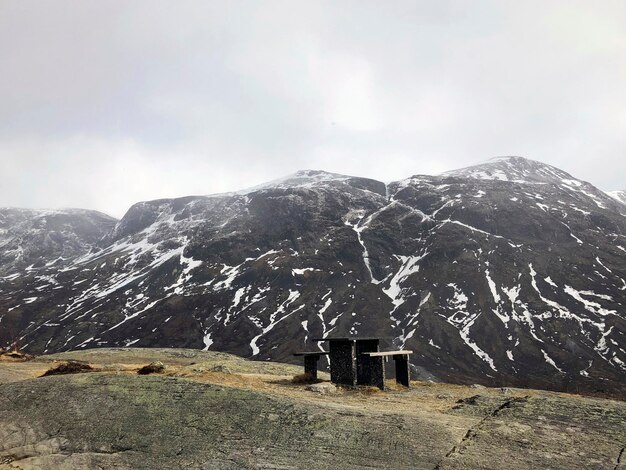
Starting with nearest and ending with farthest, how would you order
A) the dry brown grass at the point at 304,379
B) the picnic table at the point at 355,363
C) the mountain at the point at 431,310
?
the picnic table at the point at 355,363 → the dry brown grass at the point at 304,379 → the mountain at the point at 431,310

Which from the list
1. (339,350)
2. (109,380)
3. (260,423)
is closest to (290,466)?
(260,423)

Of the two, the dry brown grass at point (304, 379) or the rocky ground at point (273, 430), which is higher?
the rocky ground at point (273, 430)

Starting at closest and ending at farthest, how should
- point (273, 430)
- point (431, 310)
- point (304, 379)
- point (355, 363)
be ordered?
point (273, 430)
point (355, 363)
point (304, 379)
point (431, 310)

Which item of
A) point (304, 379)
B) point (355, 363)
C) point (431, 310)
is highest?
point (355, 363)

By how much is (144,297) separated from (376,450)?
19429cm

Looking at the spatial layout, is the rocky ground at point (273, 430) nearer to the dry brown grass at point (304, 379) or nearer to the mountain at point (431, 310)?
the dry brown grass at point (304, 379)

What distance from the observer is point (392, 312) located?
161000mm

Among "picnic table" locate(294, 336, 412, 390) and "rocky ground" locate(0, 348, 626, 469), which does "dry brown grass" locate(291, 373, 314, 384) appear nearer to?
"picnic table" locate(294, 336, 412, 390)

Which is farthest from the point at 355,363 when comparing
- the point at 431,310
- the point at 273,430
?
the point at 431,310

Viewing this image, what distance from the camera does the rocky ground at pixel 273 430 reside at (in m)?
13.9

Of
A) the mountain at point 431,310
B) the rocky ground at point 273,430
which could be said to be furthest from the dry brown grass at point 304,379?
the mountain at point 431,310

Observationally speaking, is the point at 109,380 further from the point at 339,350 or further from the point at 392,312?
the point at 392,312

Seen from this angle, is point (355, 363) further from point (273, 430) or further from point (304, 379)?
point (273, 430)

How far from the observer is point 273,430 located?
1561 centimetres
